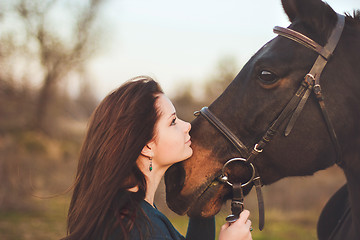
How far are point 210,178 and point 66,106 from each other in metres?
19.3

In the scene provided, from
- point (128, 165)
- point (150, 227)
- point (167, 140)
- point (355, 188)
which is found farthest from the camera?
point (355, 188)

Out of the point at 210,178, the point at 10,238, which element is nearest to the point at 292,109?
the point at 210,178

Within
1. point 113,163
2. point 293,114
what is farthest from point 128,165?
point 293,114

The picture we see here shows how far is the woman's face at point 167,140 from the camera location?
2.07 m

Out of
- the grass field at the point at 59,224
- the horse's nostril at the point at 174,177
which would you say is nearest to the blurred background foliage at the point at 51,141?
the grass field at the point at 59,224

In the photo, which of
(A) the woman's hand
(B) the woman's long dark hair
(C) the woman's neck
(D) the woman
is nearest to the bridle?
(A) the woman's hand

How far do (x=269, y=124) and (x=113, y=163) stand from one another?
1.00m

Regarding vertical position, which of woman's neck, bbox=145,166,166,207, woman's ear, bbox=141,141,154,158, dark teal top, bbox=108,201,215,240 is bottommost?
dark teal top, bbox=108,201,215,240

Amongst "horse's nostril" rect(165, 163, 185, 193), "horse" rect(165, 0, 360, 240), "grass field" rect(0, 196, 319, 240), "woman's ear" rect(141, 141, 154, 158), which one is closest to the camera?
"woman's ear" rect(141, 141, 154, 158)

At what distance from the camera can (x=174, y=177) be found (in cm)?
231

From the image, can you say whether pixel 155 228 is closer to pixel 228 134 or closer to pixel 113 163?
pixel 113 163

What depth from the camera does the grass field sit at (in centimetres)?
823

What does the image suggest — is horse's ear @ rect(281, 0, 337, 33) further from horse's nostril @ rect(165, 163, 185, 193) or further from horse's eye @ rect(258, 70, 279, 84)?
horse's nostril @ rect(165, 163, 185, 193)

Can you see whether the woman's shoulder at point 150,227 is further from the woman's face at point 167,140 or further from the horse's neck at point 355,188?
the horse's neck at point 355,188
